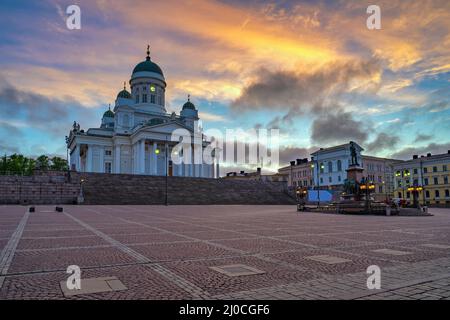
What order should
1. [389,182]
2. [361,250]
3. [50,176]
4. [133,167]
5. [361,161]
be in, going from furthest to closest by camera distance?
[389,182] → [361,161] → [133,167] → [50,176] → [361,250]

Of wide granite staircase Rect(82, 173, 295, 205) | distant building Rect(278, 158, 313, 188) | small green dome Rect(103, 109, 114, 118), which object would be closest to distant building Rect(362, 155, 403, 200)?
distant building Rect(278, 158, 313, 188)

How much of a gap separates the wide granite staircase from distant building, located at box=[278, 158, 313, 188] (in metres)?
42.9

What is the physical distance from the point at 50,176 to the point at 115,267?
46.2m

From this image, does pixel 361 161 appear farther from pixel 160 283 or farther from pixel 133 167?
pixel 160 283

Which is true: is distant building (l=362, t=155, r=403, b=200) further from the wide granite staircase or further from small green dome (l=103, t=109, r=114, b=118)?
small green dome (l=103, t=109, r=114, b=118)

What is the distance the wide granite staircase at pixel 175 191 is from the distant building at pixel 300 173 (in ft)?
141

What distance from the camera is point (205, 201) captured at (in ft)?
172

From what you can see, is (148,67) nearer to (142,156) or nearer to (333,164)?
(142,156)

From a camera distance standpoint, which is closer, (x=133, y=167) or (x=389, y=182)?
(x=133, y=167)

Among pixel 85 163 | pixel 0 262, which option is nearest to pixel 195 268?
pixel 0 262

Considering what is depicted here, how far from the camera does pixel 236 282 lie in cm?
605
